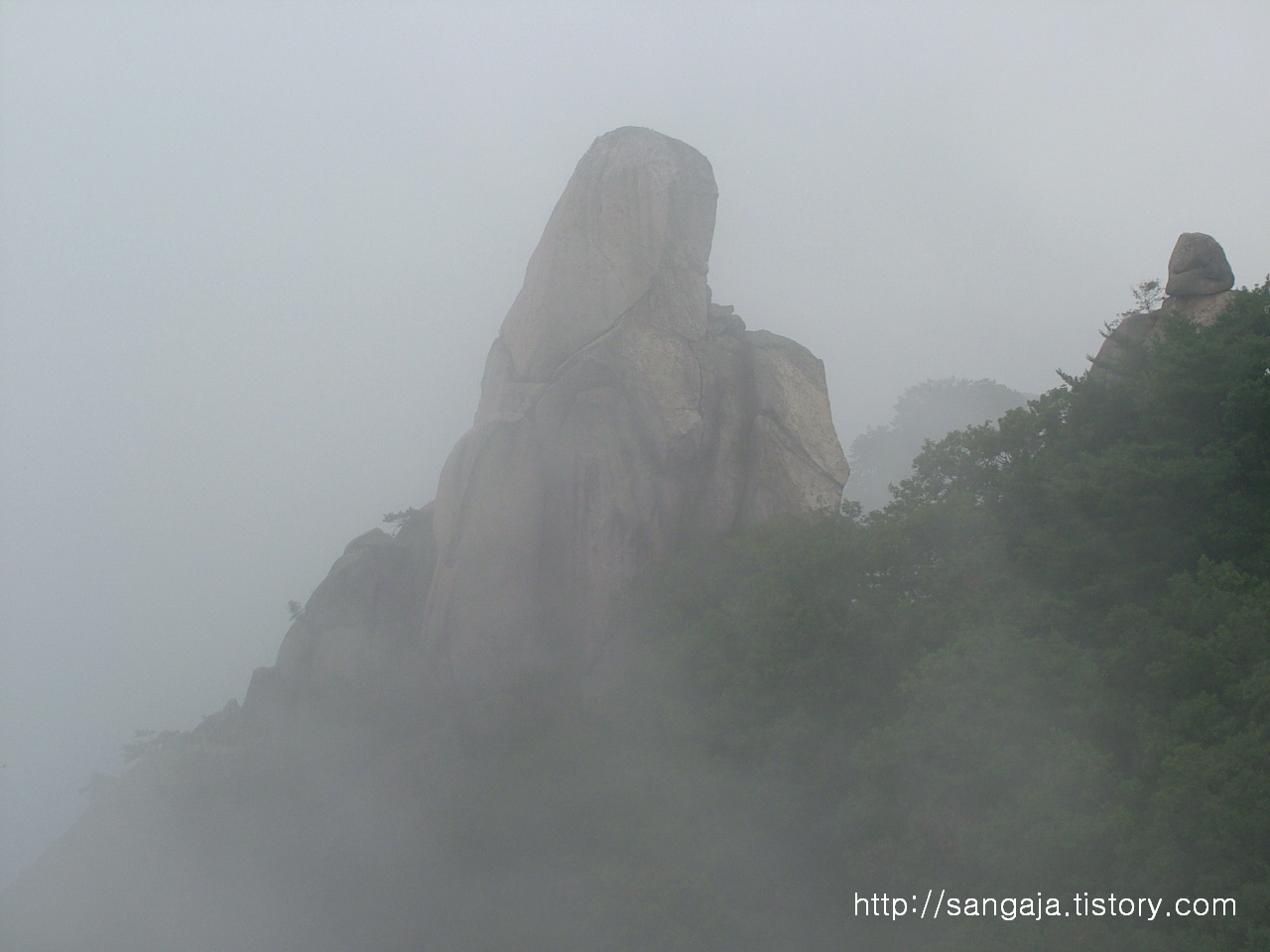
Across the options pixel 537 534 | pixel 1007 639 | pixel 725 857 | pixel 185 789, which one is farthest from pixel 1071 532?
pixel 185 789

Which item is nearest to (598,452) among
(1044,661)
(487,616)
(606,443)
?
(606,443)

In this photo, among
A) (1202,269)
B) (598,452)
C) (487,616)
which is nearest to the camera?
(1202,269)

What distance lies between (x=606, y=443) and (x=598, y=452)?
233 mm

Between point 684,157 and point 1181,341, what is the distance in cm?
1113

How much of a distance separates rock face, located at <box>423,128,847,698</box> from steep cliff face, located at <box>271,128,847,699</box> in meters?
0.03

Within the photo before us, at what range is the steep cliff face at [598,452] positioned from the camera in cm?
1898

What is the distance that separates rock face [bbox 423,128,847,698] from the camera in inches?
747

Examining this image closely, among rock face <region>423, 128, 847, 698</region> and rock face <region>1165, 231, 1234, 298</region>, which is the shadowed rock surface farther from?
rock face <region>1165, 231, 1234, 298</region>

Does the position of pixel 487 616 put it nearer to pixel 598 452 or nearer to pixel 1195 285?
pixel 598 452

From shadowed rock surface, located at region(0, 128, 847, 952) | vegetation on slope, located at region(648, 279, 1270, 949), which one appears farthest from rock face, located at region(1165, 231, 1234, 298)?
shadowed rock surface, located at region(0, 128, 847, 952)

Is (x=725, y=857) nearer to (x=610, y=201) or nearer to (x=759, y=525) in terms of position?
(x=759, y=525)

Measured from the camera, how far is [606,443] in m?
19.5

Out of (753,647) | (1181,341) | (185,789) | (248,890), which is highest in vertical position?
(1181,341)

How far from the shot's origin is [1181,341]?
1287 cm
